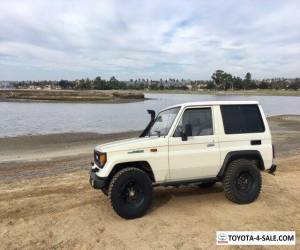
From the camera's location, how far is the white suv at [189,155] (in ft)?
23.3

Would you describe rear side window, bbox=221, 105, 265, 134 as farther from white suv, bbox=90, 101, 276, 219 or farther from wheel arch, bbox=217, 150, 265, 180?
wheel arch, bbox=217, 150, 265, 180

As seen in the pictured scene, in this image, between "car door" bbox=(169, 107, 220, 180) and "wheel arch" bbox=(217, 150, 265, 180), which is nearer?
"car door" bbox=(169, 107, 220, 180)

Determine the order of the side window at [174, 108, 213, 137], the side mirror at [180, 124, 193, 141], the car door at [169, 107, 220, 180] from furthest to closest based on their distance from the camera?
the side window at [174, 108, 213, 137] → the car door at [169, 107, 220, 180] → the side mirror at [180, 124, 193, 141]

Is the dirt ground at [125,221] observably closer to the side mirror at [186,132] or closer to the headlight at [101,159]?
the headlight at [101,159]

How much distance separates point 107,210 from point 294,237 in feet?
10.8

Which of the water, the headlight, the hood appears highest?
the hood

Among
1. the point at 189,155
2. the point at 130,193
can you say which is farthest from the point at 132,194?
the point at 189,155

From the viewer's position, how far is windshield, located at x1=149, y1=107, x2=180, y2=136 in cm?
767

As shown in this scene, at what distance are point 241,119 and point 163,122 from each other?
1.53m

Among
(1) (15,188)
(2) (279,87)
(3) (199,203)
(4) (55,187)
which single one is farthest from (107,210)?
(2) (279,87)

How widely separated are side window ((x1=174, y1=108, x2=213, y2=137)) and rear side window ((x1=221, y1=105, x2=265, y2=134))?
317 mm

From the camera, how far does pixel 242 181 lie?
7.91 meters

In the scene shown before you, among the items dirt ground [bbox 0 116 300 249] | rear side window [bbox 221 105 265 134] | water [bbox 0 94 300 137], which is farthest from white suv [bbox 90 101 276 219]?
water [bbox 0 94 300 137]

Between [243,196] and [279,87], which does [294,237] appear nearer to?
[243,196]
